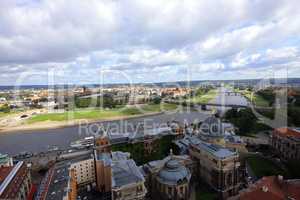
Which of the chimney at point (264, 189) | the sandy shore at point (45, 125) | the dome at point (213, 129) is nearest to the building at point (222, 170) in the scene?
the dome at point (213, 129)

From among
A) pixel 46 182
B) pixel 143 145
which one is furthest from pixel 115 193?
pixel 143 145

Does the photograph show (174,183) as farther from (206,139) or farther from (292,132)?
(292,132)

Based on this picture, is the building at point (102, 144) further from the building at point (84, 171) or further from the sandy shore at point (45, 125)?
the sandy shore at point (45, 125)

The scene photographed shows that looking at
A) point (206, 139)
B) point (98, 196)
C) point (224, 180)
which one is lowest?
point (98, 196)

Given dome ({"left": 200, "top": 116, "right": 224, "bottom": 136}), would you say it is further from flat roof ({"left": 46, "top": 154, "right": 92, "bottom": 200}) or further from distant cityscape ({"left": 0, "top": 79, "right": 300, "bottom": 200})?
flat roof ({"left": 46, "top": 154, "right": 92, "bottom": 200})

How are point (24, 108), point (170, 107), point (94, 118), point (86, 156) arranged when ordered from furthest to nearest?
point (24, 108), point (170, 107), point (94, 118), point (86, 156)

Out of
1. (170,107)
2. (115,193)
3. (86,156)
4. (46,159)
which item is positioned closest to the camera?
(115,193)
